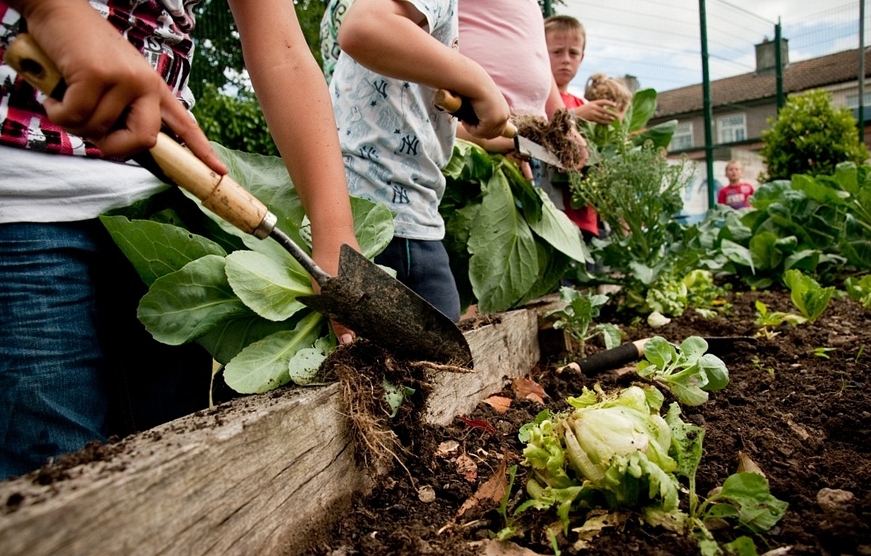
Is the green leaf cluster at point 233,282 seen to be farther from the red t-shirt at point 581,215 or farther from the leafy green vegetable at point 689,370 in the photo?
the red t-shirt at point 581,215

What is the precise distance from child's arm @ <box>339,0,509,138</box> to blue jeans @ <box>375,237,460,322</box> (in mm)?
542

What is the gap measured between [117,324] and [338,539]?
32.4 inches

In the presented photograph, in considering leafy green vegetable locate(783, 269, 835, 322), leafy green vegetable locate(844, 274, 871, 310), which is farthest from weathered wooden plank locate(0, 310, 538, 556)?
leafy green vegetable locate(844, 274, 871, 310)

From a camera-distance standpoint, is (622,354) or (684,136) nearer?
(622,354)

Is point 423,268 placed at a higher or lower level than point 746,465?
higher

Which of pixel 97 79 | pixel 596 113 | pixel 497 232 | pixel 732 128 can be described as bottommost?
pixel 497 232

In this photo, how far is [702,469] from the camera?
1431 millimetres

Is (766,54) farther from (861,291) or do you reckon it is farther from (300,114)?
(300,114)

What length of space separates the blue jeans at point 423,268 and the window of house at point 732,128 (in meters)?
31.6

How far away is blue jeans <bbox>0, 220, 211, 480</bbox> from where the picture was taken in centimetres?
133

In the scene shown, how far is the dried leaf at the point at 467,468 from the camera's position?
1.49 m

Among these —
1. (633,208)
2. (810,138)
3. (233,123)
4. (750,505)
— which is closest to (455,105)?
(750,505)

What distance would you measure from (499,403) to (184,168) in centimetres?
126

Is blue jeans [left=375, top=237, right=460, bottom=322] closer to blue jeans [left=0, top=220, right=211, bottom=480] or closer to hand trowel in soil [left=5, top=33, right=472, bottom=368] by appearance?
hand trowel in soil [left=5, top=33, right=472, bottom=368]
